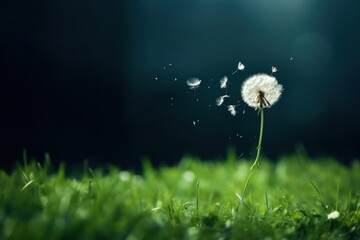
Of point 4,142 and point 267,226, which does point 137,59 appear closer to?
point 4,142

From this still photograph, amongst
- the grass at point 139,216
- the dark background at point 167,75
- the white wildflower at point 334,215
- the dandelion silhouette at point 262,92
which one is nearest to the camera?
the grass at point 139,216

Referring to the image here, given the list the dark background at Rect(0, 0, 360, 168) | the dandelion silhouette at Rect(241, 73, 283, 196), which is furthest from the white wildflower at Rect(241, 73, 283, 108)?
the dark background at Rect(0, 0, 360, 168)

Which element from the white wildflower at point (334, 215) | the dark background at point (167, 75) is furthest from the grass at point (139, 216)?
the dark background at point (167, 75)

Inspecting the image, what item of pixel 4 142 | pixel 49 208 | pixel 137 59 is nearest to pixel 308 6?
pixel 137 59

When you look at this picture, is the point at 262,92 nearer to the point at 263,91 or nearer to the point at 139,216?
the point at 263,91

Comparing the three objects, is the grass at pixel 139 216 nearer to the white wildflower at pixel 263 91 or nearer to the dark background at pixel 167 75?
the white wildflower at pixel 263 91

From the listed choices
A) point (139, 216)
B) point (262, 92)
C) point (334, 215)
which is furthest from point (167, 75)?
point (139, 216)
